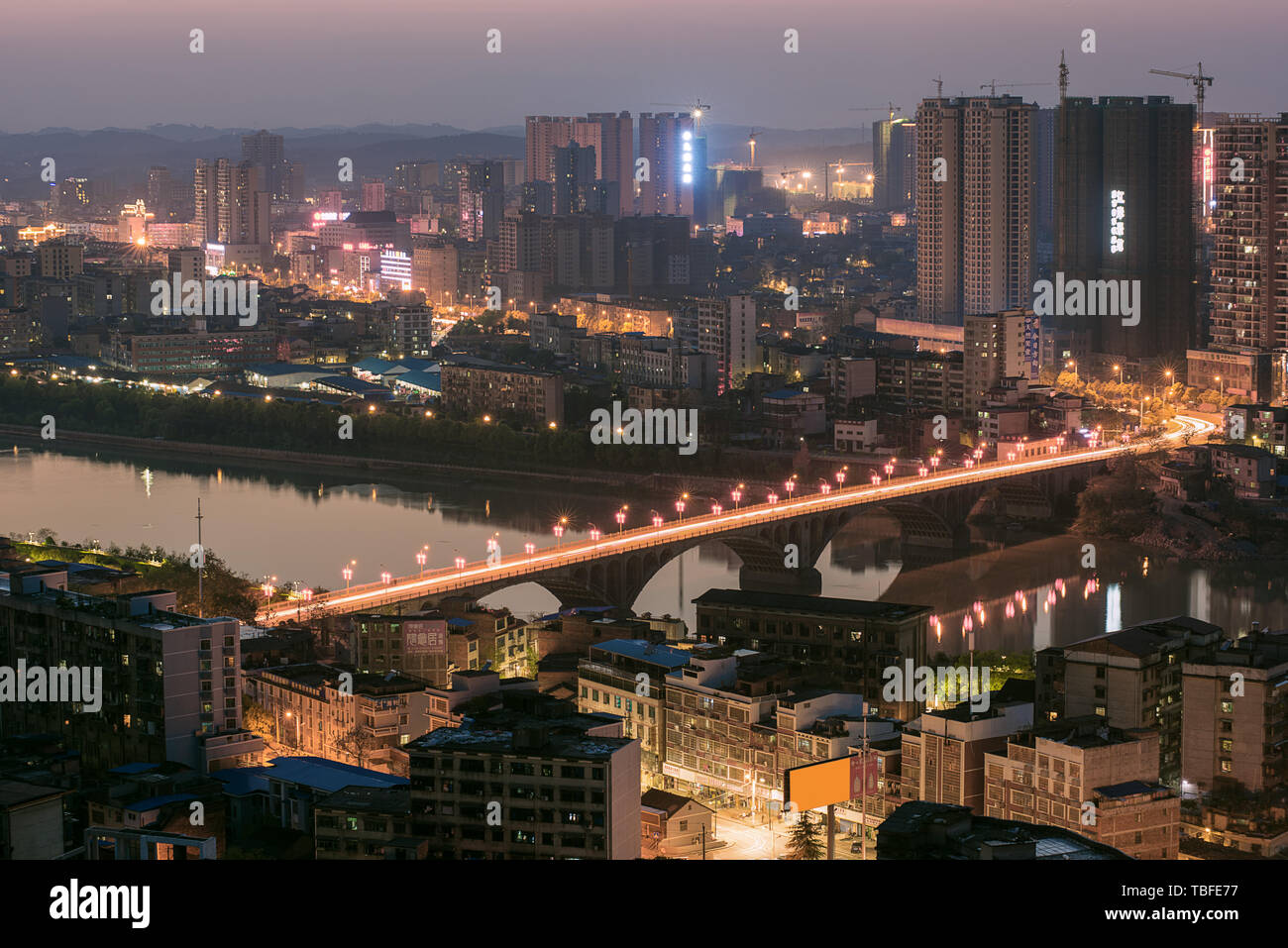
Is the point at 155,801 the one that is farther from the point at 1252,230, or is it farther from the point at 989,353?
the point at 1252,230

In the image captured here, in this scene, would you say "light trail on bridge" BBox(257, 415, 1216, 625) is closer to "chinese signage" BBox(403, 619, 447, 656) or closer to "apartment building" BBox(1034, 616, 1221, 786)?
"chinese signage" BBox(403, 619, 447, 656)

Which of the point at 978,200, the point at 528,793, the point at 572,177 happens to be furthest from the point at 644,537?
the point at 572,177

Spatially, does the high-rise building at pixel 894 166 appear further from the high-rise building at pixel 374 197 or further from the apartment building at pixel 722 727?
the apartment building at pixel 722 727

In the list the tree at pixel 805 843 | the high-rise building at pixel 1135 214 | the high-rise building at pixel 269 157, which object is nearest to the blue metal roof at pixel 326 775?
the tree at pixel 805 843

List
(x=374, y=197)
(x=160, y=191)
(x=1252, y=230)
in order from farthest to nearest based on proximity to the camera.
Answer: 1. (x=160, y=191)
2. (x=374, y=197)
3. (x=1252, y=230)
